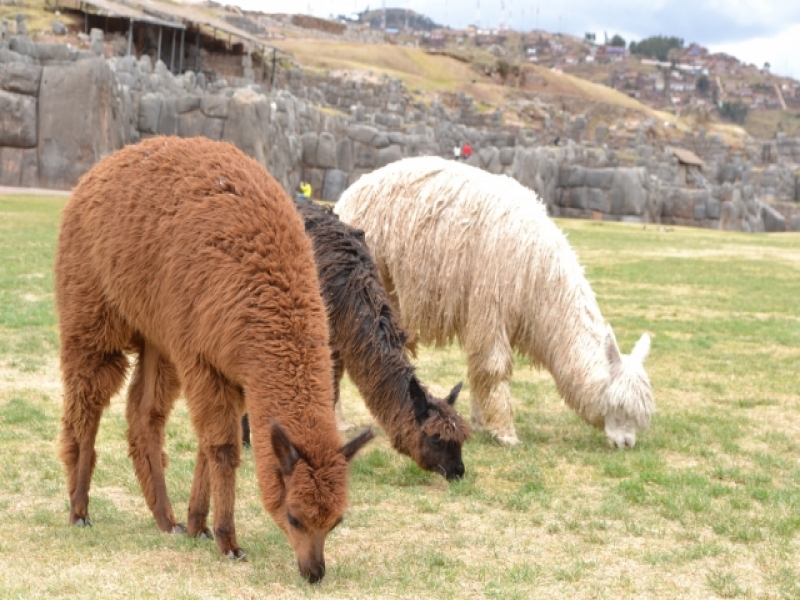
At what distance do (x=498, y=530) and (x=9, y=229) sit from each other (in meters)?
16.6

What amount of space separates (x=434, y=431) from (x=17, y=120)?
22.4m

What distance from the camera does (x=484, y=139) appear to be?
49.3m

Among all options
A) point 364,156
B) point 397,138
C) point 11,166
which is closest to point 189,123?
point 11,166

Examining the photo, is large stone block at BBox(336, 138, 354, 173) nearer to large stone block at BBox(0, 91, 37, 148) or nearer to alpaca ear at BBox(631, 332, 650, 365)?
large stone block at BBox(0, 91, 37, 148)

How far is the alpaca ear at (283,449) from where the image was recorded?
13.7ft

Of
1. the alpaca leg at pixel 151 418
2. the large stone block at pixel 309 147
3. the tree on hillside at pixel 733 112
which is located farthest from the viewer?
the tree on hillside at pixel 733 112

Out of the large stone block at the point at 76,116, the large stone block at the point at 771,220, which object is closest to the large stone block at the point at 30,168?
the large stone block at the point at 76,116

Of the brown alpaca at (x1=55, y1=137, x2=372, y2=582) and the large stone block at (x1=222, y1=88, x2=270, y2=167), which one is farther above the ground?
the brown alpaca at (x1=55, y1=137, x2=372, y2=582)

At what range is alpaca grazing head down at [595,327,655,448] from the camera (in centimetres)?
728

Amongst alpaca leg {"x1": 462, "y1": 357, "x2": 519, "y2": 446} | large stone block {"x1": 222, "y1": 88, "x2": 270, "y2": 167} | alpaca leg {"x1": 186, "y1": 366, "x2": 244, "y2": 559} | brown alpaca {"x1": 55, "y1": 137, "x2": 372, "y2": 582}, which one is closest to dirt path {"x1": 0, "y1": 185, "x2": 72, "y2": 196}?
large stone block {"x1": 222, "y1": 88, "x2": 270, "y2": 167}

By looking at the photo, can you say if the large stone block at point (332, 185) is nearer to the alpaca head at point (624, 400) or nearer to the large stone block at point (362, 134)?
the large stone block at point (362, 134)

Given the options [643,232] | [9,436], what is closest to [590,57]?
[643,232]

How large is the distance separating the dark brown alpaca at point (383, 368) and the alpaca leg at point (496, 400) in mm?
1252

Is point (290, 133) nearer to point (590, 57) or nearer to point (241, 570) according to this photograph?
point (241, 570)
